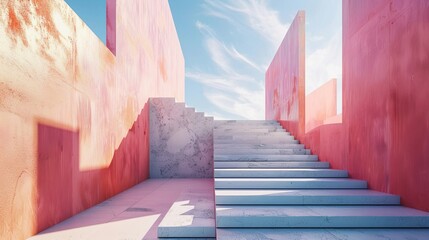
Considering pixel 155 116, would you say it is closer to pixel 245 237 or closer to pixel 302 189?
pixel 302 189

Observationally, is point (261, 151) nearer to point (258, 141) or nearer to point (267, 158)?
point (267, 158)

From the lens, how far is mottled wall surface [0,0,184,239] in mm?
2336

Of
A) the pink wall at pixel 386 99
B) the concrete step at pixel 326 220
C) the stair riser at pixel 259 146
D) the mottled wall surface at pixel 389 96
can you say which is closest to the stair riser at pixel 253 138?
the stair riser at pixel 259 146

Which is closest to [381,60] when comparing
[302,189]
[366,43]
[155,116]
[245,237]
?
[366,43]

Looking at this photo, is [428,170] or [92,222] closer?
[428,170]

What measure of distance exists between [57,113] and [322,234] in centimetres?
326

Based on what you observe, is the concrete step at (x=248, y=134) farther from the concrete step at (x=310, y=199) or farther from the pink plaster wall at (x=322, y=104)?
the pink plaster wall at (x=322, y=104)

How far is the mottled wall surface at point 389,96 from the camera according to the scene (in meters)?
2.90

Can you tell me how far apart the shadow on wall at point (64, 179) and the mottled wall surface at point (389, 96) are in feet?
13.8

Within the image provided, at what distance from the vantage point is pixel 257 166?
4836mm

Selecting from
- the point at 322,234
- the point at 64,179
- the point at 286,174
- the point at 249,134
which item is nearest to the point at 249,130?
the point at 249,134

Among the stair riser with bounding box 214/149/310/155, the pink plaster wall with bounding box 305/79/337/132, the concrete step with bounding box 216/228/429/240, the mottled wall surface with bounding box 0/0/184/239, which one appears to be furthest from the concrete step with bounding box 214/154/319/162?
the pink plaster wall with bounding box 305/79/337/132

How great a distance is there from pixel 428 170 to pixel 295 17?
4837 millimetres

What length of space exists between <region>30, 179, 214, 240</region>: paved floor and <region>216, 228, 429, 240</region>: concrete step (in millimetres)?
887
